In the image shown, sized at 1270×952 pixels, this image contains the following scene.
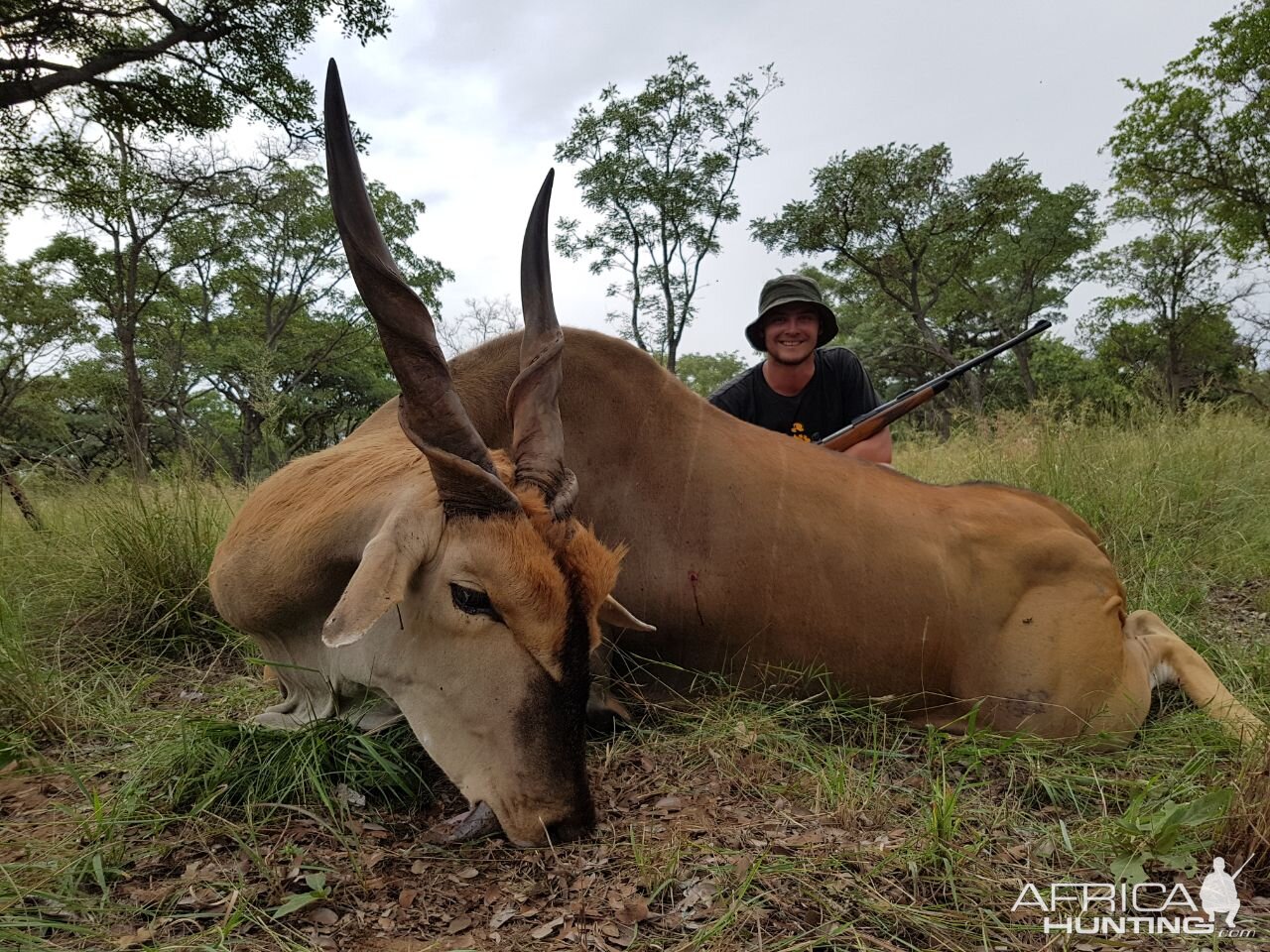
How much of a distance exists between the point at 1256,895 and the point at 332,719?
2.57 metres

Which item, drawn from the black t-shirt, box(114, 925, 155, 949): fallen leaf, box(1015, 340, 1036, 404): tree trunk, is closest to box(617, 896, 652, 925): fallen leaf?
box(114, 925, 155, 949): fallen leaf

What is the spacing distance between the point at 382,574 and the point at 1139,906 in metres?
1.96

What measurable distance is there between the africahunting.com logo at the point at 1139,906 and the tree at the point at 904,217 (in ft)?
72.4

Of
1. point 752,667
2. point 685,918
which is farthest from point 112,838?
point 752,667

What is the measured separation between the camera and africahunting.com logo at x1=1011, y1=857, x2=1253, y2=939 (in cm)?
156

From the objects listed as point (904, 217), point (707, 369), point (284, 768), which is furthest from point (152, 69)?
point (707, 369)

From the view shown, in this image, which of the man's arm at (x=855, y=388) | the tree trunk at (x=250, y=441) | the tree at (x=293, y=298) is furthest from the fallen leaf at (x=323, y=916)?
the tree at (x=293, y=298)

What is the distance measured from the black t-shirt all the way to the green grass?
2.83m

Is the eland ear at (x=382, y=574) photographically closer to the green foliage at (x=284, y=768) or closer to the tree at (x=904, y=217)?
the green foliage at (x=284, y=768)

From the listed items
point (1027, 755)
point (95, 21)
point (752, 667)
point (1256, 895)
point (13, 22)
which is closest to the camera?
point (1256, 895)

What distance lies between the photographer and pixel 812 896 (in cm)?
160

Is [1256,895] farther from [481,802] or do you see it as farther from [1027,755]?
[481,802]

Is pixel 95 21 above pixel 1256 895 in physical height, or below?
above

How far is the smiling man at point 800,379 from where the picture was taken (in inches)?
215
